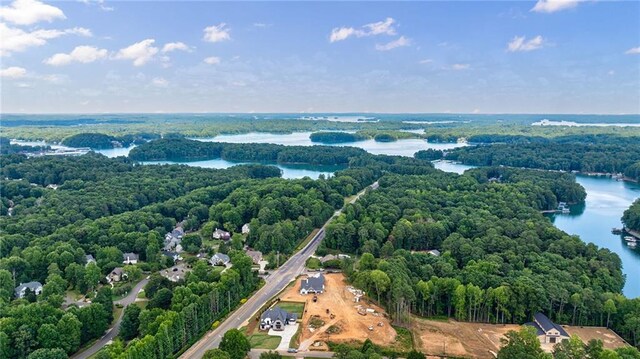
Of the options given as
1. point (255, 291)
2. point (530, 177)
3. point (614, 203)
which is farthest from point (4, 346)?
point (614, 203)

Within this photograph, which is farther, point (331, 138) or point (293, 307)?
point (331, 138)

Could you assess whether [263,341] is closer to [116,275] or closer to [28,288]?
[116,275]

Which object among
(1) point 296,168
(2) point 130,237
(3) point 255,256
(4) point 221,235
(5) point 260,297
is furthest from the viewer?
(1) point 296,168

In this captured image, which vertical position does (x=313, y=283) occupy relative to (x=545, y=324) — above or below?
above

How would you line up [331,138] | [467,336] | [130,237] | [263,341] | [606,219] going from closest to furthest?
[263,341], [467,336], [130,237], [606,219], [331,138]

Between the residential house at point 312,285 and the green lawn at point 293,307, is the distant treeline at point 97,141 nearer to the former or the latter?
the residential house at point 312,285

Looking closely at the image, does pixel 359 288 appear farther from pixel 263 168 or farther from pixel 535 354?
pixel 263 168

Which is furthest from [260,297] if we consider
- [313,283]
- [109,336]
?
[109,336]
